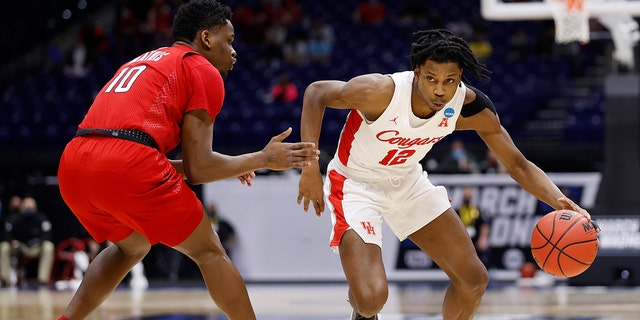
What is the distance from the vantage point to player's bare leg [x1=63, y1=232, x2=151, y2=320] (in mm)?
4887

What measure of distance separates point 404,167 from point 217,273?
1434 millimetres

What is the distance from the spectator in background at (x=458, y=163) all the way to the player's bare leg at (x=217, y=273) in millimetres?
8987

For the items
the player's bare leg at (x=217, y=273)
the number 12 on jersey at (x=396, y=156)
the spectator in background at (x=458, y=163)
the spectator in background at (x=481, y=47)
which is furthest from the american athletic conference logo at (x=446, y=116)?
the spectator in background at (x=481, y=47)

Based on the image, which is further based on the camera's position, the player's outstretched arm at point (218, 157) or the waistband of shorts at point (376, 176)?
the waistband of shorts at point (376, 176)

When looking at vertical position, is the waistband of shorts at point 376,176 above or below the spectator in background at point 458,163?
above

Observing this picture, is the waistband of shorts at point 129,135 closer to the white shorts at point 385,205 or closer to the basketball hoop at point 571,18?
the white shorts at point 385,205

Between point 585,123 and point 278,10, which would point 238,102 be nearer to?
point 278,10

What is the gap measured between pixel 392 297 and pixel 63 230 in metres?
6.52

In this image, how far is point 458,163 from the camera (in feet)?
43.7

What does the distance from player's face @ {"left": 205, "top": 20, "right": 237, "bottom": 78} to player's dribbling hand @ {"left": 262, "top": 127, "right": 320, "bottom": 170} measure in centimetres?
60

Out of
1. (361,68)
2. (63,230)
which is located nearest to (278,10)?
(361,68)

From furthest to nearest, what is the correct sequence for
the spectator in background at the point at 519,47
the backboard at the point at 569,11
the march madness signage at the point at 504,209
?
the spectator in background at the point at 519,47
the march madness signage at the point at 504,209
the backboard at the point at 569,11

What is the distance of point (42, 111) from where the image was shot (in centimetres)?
1753

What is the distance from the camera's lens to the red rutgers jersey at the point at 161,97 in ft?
14.8
